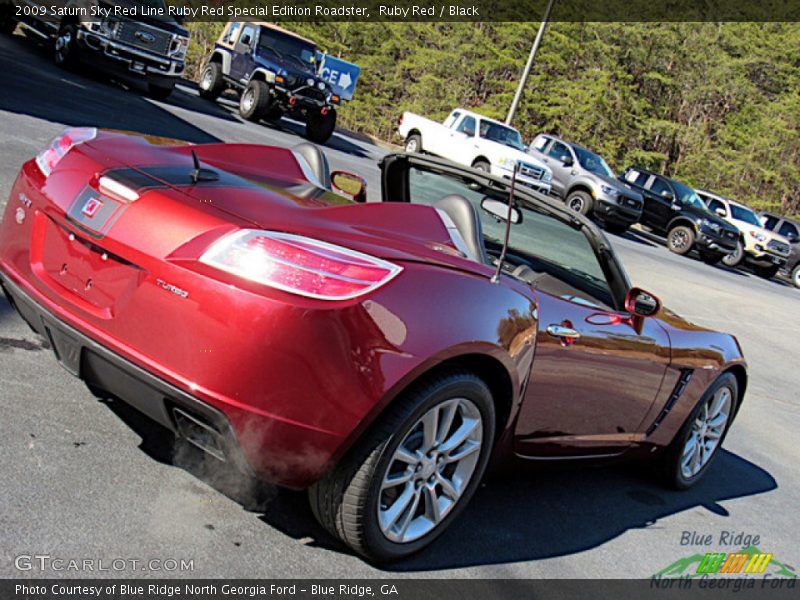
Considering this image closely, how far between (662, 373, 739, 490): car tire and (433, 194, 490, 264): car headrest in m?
2.00

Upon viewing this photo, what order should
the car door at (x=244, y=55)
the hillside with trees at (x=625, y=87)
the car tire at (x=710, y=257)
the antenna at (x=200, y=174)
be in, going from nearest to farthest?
the antenna at (x=200, y=174)
the car door at (x=244, y=55)
the car tire at (x=710, y=257)
the hillside with trees at (x=625, y=87)

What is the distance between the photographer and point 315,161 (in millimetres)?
4246

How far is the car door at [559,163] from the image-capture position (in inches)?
926

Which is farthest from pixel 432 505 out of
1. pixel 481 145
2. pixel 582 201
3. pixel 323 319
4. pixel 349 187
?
pixel 481 145

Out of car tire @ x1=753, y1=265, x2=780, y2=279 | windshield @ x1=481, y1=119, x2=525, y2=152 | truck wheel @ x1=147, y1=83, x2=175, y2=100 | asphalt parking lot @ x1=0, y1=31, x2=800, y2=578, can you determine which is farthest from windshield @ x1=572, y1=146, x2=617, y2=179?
asphalt parking lot @ x1=0, y1=31, x2=800, y2=578

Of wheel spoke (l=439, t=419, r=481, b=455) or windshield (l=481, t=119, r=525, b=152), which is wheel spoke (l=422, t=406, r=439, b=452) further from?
windshield (l=481, t=119, r=525, b=152)

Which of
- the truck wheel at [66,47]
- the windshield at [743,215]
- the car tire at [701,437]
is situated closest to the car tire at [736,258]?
the windshield at [743,215]

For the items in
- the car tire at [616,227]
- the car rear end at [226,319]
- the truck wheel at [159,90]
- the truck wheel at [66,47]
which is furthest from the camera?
the car tire at [616,227]

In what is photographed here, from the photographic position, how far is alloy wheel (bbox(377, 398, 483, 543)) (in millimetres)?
3086

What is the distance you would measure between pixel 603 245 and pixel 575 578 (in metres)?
1.46

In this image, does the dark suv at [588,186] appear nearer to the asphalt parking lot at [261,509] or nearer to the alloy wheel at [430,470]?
the asphalt parking lot at [261,509]

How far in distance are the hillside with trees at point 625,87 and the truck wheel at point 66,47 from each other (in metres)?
22.4

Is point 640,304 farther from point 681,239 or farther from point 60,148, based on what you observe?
point 681,239

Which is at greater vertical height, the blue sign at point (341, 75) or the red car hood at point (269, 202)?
the red car hood at point (269, 202)
